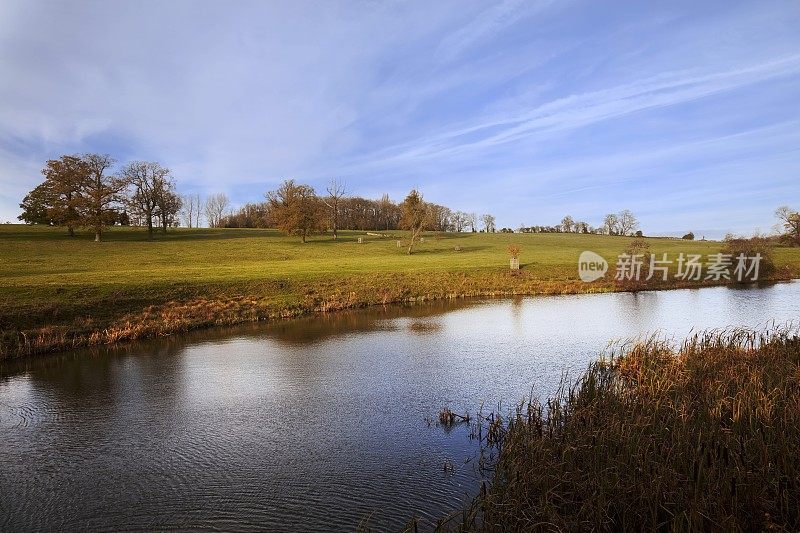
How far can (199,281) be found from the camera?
32344mm

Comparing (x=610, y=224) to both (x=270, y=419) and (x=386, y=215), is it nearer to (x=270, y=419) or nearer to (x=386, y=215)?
(x=386, y=215)

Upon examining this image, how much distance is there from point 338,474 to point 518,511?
3.77 m

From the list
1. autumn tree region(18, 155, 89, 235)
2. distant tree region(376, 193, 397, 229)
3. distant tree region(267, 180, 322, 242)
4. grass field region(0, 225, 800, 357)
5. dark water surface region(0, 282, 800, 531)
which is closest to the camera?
dark water surface region(0, 282, 800, 531)

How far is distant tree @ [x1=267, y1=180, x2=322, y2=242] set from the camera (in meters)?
66.2

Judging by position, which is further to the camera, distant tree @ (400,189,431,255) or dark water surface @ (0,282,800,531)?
distant tree @ (400,189,431,255)

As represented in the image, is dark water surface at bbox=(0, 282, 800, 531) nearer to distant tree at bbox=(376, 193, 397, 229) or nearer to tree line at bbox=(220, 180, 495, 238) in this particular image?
tree line at bbox=(220, 180, 495, 238)

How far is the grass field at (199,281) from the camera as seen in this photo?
24297mm

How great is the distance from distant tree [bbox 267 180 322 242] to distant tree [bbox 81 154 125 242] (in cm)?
2009

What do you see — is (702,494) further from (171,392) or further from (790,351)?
(171,392)

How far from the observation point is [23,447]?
1105cm

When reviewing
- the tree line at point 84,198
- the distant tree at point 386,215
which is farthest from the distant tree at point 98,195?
the distant tree at point 386,215

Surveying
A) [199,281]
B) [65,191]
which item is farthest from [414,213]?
[65,191]

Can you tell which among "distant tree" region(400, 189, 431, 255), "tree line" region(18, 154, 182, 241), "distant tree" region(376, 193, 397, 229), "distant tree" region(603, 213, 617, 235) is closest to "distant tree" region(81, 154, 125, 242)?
"tree line" region(18, 154, 182, 241)

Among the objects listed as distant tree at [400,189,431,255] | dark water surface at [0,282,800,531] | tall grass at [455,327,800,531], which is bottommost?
dark water surface at [0,282,800,531]
